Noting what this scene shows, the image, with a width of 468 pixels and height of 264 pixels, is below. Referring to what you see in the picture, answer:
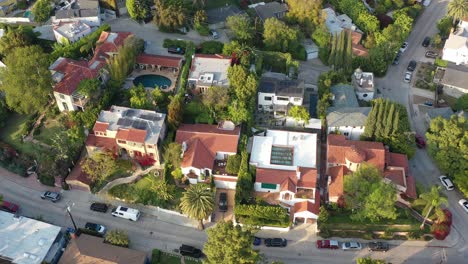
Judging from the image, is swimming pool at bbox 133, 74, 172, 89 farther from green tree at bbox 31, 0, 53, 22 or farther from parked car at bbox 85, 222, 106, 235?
green tree at bbox 31, 0, 53, 22

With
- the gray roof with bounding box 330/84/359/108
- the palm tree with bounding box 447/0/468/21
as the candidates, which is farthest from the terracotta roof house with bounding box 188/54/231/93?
the palm tree with bounding box 447/0/468/21

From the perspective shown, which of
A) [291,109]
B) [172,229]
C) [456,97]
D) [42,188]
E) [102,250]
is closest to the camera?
[102,250]

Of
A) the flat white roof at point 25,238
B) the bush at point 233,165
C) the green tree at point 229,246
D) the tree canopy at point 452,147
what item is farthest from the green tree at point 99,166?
the tree canopy at point 452,147

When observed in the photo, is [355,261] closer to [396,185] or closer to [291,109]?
[396,185]

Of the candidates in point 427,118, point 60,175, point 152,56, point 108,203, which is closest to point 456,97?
point 427,118

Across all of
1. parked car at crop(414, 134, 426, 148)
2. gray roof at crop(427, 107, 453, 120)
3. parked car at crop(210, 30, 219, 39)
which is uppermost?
parked car at crop(210, 30, 219, 39)

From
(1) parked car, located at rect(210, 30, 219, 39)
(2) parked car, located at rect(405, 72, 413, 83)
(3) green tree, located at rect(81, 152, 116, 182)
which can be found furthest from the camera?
(1) parked car, located at rect(210, 30, 219, 39)

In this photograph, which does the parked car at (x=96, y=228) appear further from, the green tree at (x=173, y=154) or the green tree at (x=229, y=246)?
the green tree at (x=229, y=246)
